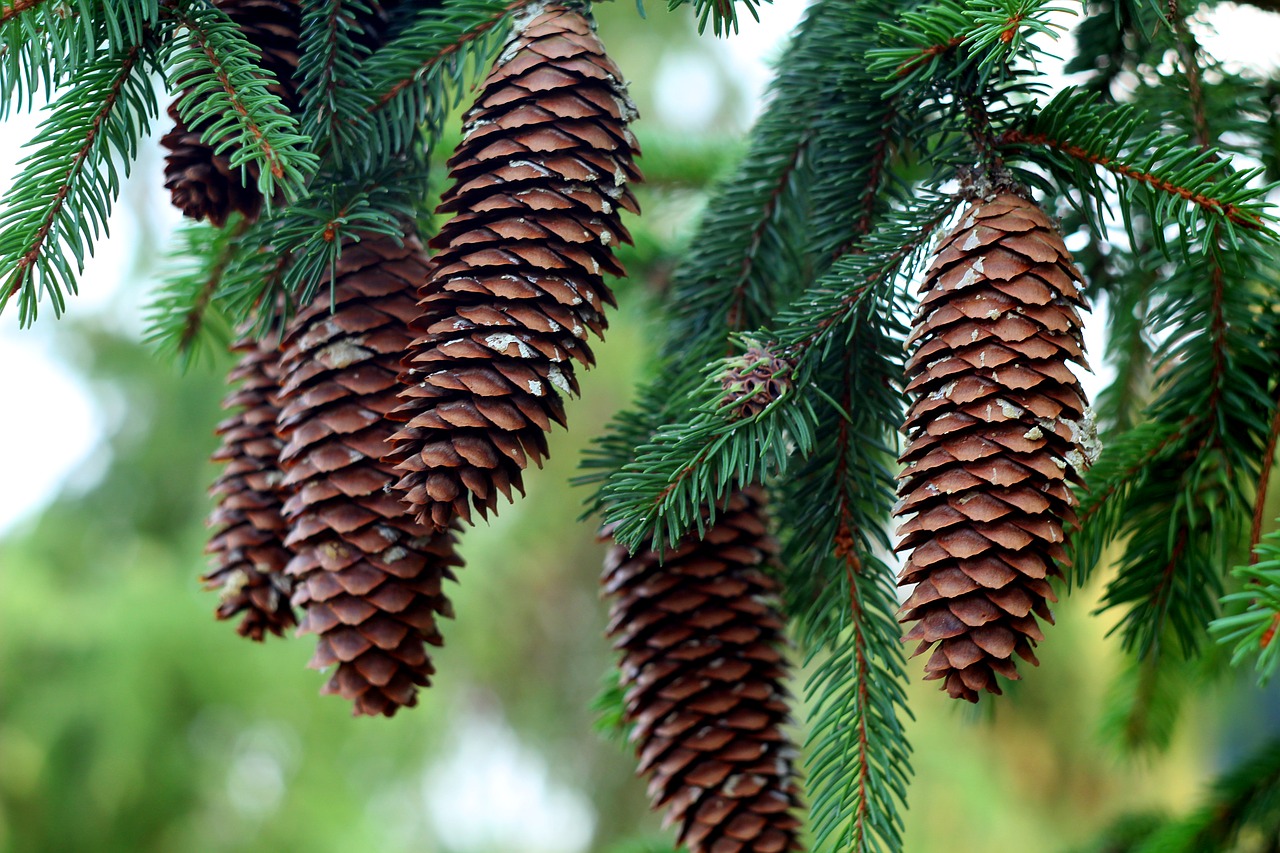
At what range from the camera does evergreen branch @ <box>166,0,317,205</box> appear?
20.1 inches

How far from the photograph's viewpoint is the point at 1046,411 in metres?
0.51

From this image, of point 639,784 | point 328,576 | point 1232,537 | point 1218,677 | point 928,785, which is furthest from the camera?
point 639,784

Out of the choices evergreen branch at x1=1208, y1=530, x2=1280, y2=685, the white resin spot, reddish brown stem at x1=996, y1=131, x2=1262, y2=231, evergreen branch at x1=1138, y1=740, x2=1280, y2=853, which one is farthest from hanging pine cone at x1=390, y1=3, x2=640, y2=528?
evergreen branch at x1=1138, y1=740, x2=1280, y2=853

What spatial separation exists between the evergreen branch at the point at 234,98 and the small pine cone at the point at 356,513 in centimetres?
11

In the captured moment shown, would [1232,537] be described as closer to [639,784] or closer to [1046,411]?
[1046,411]

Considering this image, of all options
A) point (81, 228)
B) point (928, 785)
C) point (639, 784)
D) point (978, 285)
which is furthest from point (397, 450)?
point (639, 784)

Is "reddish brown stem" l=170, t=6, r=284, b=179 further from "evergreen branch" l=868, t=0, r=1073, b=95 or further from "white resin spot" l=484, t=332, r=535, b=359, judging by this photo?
"evergreen branch" l=868, t=0, r=1073, b=95

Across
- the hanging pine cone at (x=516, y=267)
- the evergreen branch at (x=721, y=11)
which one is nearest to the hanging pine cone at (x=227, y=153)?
the hanging pine cone at (x=516, y=267)

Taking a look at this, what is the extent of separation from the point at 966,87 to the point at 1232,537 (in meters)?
0.45

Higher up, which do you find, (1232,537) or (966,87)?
(966,87)

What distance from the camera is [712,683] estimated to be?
69 centimetres

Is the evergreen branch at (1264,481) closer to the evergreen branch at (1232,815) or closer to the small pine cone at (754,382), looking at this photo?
the small pine cone at (754,382)

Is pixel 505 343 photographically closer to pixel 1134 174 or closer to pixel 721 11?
pixel 721 11

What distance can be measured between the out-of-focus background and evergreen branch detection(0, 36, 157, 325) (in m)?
1.14
